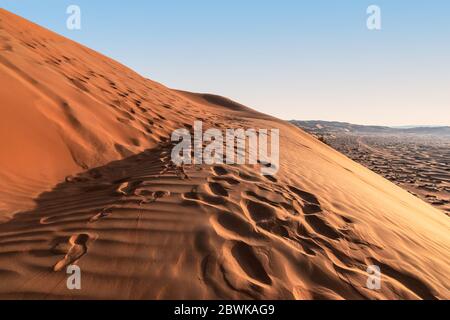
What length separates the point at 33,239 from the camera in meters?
2.92

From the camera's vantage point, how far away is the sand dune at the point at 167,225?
249 centimetres

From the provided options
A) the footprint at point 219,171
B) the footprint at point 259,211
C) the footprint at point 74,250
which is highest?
the footprint at point 219,171

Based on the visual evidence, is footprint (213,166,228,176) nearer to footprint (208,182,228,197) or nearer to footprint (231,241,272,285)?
footprint (208,182,228,197)

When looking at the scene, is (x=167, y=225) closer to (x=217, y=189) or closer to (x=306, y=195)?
(x=217, y=189)

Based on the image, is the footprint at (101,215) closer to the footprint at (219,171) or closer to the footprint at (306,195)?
the footprint at (219,171)

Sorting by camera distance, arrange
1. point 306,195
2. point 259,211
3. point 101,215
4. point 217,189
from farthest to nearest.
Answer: point 306,195 < point 217,189 < point 259,211 < point 101,215

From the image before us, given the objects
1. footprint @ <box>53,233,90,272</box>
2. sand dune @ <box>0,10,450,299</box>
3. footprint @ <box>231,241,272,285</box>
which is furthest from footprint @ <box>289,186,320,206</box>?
footprint @ <box>53,233,90,272</box>

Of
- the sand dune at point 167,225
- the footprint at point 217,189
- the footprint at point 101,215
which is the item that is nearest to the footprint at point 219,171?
the sand dune at point 167,225

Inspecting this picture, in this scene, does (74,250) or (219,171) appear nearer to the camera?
(74,250)

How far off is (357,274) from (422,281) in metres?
0.70

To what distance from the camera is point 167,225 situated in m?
3.12

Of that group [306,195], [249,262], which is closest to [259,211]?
[249,262]
